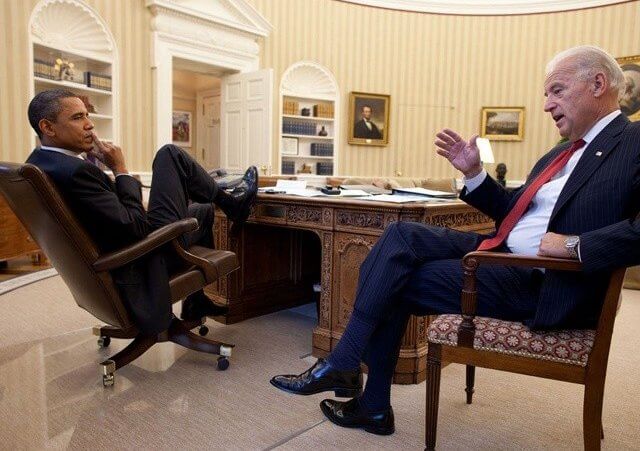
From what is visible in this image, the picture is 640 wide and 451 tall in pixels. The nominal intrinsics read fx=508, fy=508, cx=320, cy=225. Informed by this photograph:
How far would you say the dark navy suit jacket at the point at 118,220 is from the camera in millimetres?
2062

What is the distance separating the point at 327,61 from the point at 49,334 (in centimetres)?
700

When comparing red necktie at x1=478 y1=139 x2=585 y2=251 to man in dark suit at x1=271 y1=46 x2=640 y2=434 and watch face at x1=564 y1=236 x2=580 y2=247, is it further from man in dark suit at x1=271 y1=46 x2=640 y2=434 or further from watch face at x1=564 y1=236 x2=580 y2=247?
watch face at x1=564 y1=236 x2=580 y2=247

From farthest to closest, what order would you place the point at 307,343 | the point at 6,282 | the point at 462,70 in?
the point at 462,70, the point at 6,282, the point at 307,343

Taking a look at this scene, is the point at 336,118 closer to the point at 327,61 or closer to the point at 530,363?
the point at 327,61

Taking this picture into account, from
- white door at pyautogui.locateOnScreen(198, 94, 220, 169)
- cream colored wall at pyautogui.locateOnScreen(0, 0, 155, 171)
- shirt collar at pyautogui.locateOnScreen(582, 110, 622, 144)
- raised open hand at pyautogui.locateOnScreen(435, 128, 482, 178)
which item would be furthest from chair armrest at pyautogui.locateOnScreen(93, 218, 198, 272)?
white door at pyautogui.locateOnScreen(198, 94, 220, 169)

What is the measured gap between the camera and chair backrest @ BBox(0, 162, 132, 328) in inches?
75.4

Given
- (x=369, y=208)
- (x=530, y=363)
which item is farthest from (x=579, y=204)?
(x=369, y=208)

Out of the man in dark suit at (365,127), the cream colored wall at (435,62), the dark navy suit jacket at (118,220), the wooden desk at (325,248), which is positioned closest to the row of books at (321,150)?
the cream colored wall at (435,62)

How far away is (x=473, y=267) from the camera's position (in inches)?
65.6

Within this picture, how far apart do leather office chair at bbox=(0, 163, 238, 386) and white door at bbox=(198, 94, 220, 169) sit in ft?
26.7

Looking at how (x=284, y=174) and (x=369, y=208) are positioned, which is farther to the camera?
(x=284, y=174)

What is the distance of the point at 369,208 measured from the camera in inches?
99.0

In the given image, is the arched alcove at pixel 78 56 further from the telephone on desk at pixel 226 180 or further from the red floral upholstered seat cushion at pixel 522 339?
the red floral upholstered seat cushion at pixel 522 339

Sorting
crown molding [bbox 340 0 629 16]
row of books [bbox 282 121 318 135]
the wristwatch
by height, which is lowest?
the wristwatch
